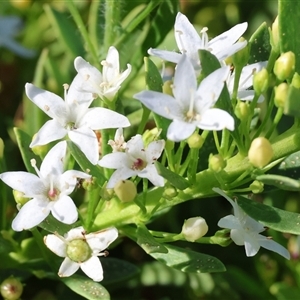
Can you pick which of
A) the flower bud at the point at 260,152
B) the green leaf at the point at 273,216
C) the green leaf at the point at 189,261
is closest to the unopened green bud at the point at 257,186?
A: the green leaf at the point at 273,216

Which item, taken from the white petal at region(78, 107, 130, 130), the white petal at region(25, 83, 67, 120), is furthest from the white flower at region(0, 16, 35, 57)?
the white petal at region(78, 107, 130, 130)

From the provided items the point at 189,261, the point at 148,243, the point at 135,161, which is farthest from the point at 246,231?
the point at 135,161

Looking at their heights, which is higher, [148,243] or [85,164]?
[85,164]

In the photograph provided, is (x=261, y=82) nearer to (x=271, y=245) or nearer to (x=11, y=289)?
(x=271, y=245)

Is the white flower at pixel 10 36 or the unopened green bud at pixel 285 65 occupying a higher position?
the unopened green bud at pixel 285 65

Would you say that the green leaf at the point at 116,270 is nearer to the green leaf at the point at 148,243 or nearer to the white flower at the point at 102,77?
the green leaf at the point at 148,243
